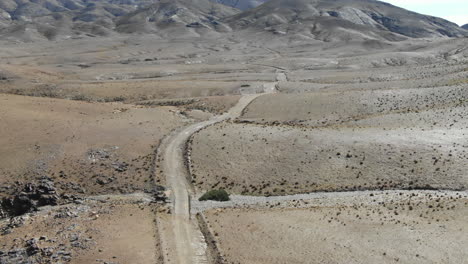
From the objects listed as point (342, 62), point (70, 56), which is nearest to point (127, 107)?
point (342, 62)

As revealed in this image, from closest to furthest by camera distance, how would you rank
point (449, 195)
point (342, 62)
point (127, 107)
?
1. point (449, 195)
2. point (127, 107)
3. point (342, 62)

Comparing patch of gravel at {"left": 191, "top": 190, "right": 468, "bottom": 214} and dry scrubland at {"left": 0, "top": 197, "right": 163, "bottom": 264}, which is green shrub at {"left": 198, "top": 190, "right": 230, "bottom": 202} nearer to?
patch of gravel at {"left": 191, "top": 190, "right": 468, "bottom": 214}

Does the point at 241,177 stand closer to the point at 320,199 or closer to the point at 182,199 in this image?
the point at 182,199

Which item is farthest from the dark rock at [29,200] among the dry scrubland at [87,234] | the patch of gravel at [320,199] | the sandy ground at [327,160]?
the sandy ground at [327,160]

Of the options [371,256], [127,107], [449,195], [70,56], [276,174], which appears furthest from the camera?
[70,56]

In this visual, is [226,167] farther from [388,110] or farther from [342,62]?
[342,62]

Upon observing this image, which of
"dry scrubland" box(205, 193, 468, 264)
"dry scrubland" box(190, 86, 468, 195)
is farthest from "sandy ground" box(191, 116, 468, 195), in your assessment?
"dry scrubland" box(205, 193, 468, 264)
